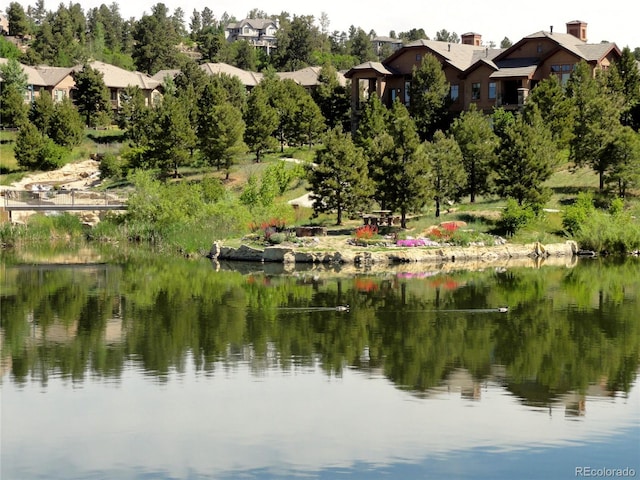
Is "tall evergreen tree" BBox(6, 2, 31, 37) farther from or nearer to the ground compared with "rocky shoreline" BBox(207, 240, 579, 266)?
farther from the ground

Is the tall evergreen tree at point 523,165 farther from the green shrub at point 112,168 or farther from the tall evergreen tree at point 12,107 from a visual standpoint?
the tall evergreen tree at point 12,107

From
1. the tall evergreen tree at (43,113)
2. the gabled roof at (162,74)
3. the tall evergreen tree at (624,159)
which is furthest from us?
the gabled roof at (162,74)

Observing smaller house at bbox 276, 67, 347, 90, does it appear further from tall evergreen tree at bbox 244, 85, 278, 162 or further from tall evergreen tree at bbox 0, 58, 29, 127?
tall evergreen tree at bbox 244, 85, 278, 162

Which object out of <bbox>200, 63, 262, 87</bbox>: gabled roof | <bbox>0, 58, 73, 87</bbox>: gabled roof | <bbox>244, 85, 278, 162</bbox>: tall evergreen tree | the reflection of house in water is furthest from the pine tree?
<bbox>200, 63, 262, 87</bbox>: gabled roof

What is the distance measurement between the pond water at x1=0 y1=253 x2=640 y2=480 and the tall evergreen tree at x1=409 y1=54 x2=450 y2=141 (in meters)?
37.2

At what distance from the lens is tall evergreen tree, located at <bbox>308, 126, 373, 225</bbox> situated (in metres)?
55.7

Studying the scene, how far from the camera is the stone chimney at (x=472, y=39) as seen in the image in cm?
9824

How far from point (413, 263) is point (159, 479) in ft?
110

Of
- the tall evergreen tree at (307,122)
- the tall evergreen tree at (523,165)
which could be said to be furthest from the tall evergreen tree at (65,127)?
the tall evergreen tree at (523,165)

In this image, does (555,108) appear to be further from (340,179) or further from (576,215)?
(340,179)

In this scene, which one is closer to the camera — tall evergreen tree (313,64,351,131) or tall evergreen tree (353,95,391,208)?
tall evergreen tree (353,95,391,208)

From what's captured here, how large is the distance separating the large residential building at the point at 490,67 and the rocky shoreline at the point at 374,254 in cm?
2870

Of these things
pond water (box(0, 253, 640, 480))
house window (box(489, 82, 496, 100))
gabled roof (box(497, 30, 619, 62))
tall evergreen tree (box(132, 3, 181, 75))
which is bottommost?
pond water (box(0, 253, 640, 480))

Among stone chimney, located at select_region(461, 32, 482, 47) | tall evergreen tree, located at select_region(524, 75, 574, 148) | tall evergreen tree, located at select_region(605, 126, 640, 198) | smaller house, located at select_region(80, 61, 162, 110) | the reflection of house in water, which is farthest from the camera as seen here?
smaller house, located at select_region(80, 61, 162, 110)
